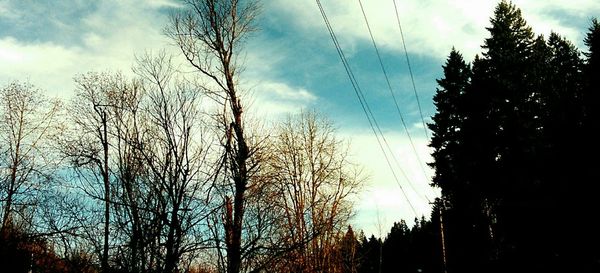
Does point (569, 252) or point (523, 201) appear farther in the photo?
point (523, 201)

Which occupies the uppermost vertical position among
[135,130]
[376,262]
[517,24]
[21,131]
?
[517,24]

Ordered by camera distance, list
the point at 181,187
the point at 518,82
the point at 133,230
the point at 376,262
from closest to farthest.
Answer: the point at 181,187 < the point at 133,230 < the point at 518,82 < the point at 376,262

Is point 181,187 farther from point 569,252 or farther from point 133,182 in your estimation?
point 569,252

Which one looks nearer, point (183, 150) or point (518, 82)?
point (183, 150)

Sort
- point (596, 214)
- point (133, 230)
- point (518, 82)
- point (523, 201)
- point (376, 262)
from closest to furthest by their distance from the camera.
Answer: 1. point (133, 230)
2. point (596, 214)
3. point (523, 201)
4. point (518, 82)
5. point (376, 262)

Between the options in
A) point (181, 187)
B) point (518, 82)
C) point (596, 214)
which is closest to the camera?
point (181, 187)

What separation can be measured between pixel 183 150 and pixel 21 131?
16.0 m

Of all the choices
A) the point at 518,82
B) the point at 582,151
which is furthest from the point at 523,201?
the point at 518,82

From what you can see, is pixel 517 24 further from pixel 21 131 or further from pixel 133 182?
pixel 21 131

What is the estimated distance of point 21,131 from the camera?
68.6 ft

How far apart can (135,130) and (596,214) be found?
61.4 feet

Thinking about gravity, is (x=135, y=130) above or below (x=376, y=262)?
above

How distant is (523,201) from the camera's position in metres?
22.7

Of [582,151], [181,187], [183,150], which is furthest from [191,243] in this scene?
[582,151]
